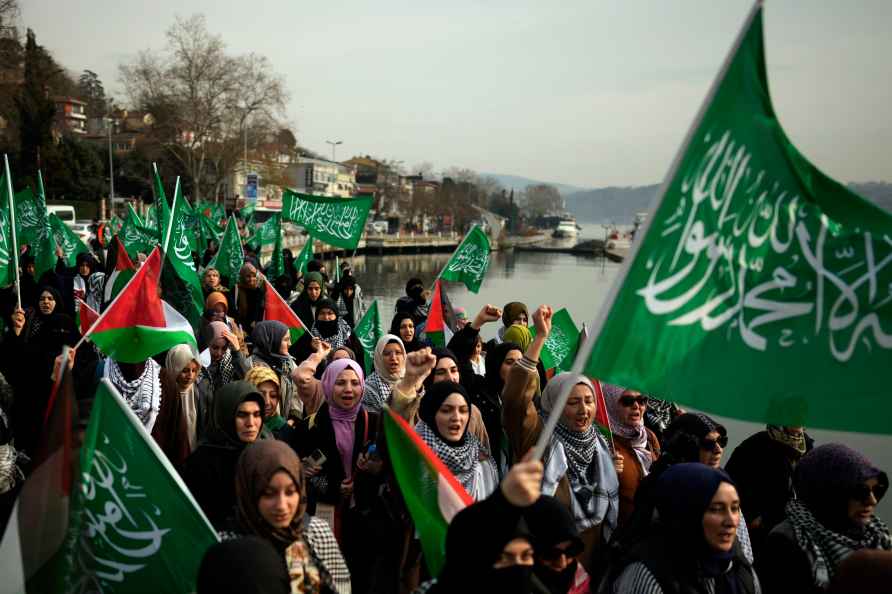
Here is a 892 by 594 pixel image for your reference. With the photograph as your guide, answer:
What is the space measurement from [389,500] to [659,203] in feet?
6.70

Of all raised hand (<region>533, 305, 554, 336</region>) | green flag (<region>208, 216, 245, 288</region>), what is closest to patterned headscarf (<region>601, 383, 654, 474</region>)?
raised hand (<region>533, 305, 554, 336</region>)

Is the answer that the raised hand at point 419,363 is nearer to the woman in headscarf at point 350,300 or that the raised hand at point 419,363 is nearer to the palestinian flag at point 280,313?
the palestinian flag at point 280,313

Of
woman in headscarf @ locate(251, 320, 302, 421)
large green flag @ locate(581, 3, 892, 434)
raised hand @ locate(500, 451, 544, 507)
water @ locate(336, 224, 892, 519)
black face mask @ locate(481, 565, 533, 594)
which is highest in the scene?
large green flag @ locate(581, 3, 892, 434)

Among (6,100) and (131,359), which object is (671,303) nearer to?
(131,359)

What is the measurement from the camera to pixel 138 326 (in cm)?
441

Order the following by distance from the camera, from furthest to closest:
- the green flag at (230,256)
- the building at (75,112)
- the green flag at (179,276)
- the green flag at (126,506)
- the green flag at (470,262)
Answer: the building at (75,112) < the green flag at (230,256) < the green flag at (470,262) < the green flag at (179,276) < the green flag at (126,506)

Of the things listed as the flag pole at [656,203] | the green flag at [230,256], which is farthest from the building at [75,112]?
the flag pole at [656,203]

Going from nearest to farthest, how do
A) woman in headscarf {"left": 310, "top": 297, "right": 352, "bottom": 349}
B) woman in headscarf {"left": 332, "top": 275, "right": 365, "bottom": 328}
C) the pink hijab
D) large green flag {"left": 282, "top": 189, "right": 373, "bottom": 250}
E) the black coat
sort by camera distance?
the black coat, the pink hijab, woman in headscarf {"left": 310, "top": 297, "right": 352, "bottom": 349}, large green flag {"left": 282, "top": 189, "right": 373, "bottom": 250}, woman in headscarf {"left": 332, "top": 275, "right": 365, "bottom": 328}

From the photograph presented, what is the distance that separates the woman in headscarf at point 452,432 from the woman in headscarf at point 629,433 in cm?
83

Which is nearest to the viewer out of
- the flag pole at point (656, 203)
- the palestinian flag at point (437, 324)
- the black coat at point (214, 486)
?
the flag pole at point (656, 203)

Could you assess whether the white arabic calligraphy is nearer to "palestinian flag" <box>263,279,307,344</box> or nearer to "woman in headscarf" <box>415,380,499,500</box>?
"woman in headscarf" <box>415,380,499,500</box>

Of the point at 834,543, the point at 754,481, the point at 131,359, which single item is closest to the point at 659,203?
the point at 834,543

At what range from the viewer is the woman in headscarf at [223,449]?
3.23 metres

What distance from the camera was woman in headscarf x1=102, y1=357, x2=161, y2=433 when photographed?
414 centimetres
